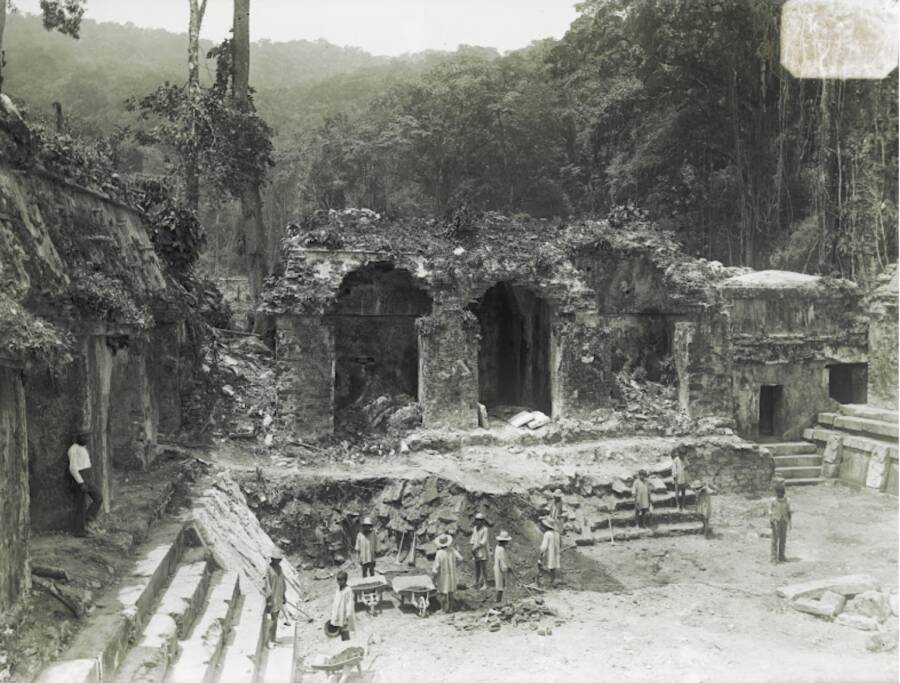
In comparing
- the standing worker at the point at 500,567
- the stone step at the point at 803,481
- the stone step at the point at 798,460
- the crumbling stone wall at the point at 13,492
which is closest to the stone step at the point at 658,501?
the standing worker at the point at 500,567

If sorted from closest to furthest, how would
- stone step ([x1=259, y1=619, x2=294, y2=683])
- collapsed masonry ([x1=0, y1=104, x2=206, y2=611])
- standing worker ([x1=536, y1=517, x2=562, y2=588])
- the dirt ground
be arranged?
collapsed masonry ([x1=0, y1=104, x2=206, y2=611])
stone step ([x1=259, y1=619, x2=294, y2=683])
the dirt ground
standing worker ([x1=536, y1=517, x2=562, y2=588])

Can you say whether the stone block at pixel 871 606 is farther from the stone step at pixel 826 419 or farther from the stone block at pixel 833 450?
the stone step at pixel 826 419

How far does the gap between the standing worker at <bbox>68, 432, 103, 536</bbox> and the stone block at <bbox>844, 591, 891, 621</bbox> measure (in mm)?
9483

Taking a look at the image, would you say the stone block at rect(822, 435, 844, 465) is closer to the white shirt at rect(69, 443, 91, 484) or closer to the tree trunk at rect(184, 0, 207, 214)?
the white shirt at rect(69, 443, 91, 484)

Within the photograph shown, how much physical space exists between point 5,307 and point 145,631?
3138mm

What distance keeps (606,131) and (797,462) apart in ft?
49.5

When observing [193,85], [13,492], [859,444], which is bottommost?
[859,444]

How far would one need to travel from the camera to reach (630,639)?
9.02 meters

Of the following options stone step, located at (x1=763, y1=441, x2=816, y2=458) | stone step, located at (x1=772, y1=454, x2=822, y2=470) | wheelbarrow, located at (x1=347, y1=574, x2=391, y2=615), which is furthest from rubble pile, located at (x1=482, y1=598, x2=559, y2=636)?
stone step, located at (x1=763, y1=441, x2=816, y2=458)

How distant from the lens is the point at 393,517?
1285 centimetres

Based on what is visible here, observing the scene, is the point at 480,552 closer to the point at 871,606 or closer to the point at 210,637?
the point at 210,637

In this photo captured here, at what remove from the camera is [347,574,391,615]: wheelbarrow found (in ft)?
34.2

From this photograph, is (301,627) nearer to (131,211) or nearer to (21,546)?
(21,546)

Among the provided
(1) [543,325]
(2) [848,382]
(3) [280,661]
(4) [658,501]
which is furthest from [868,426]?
(3) [280,661]
